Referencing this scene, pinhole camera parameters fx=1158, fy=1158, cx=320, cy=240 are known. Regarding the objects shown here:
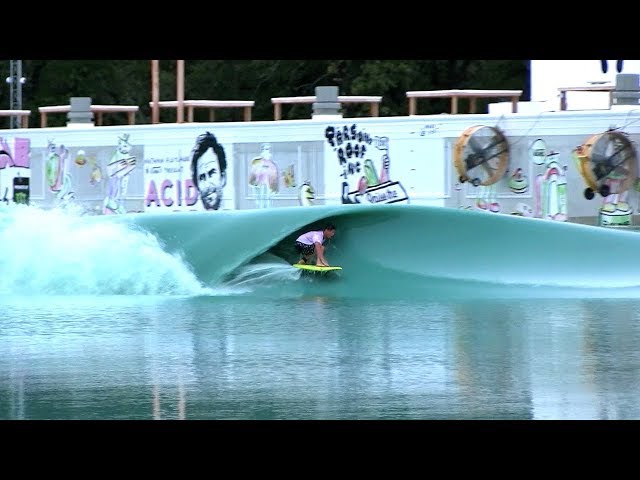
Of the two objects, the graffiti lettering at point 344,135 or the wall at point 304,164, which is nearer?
the wall at point 304,164

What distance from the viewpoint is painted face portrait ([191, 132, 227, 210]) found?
25.2m

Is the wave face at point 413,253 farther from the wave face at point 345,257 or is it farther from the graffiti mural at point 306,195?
the graffiti mural at point 306,195

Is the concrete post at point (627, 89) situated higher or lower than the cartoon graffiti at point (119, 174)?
higher

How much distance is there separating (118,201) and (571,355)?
18.0 m

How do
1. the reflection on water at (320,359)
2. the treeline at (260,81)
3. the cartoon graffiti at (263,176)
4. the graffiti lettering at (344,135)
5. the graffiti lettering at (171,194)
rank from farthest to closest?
the treeline at (260,81), the graffiti lettering at (171,194), the cartoon graffiti at (263,176), the graffiti lettering at (344,135), the reflection on water at (320,359)

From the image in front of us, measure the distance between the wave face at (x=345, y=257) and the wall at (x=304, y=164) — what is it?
4870 mm

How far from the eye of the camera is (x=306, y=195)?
2445cm

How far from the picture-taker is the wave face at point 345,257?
16.9 metres

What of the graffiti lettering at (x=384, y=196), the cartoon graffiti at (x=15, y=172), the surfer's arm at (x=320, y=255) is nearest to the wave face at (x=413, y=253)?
the surfer's arm at (x=320, y=255)

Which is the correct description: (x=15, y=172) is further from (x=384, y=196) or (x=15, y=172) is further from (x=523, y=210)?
(x=523, y=210)

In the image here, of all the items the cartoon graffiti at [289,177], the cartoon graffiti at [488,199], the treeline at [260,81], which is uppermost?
the treeline at [260,81]
